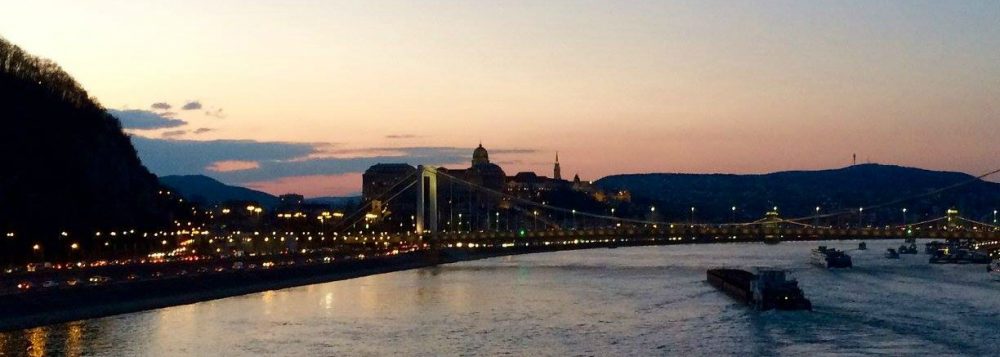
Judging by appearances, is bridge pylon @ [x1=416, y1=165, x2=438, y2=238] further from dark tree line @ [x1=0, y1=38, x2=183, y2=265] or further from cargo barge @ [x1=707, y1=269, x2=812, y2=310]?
cargo barge @ [x1=707, y1=269, x2=812, y2=310]

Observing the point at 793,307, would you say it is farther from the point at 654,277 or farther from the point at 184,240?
the point at 184,240

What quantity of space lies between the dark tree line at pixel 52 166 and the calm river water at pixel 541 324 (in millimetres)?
11502

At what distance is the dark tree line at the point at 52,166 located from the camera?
2418 inches

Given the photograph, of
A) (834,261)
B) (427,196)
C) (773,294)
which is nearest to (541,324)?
(773,294)

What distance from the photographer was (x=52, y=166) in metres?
64.5

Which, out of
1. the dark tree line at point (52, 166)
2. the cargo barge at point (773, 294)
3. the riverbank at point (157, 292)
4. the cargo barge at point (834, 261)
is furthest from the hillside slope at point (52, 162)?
the cargo barge at point (834, 261)

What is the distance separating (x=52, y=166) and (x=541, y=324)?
99.2 feet

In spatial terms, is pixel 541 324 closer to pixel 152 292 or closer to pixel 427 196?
pixel 152 292

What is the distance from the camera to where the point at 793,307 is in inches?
1946

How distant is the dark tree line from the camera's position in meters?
61.4

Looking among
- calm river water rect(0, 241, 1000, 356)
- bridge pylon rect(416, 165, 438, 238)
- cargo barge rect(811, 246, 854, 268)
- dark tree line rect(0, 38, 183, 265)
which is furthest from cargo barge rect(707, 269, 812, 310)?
bridge pylon rect(416, 165, 438, 238)

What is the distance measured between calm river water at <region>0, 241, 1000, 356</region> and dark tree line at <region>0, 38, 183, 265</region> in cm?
1150

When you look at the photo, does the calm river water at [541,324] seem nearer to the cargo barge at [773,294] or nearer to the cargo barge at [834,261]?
the cargo barge at [773,294]

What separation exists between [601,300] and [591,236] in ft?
155
